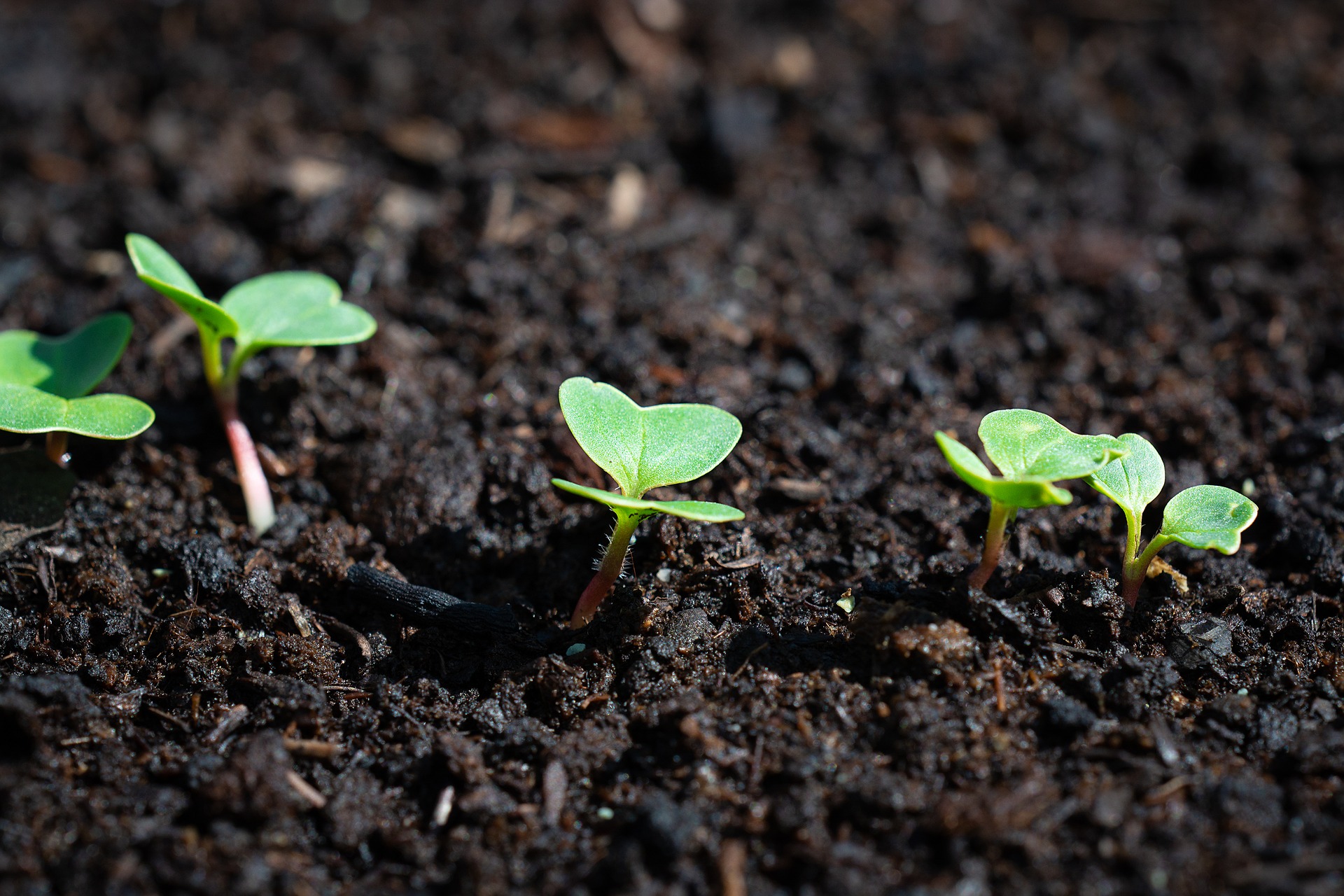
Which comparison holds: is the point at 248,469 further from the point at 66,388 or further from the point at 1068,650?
the point at 1068,650

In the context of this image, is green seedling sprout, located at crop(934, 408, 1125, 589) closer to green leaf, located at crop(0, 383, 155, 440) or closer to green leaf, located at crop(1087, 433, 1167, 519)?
green leaf, located at crop(1087, 433, 1167, 519)

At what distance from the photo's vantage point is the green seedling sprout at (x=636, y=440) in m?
1.71

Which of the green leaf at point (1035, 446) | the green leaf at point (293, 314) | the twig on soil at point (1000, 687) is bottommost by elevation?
the twig on soil at point (1000, 687)

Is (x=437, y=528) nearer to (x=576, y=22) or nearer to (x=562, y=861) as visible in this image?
(x=562, y=861)

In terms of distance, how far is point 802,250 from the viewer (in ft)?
9.91

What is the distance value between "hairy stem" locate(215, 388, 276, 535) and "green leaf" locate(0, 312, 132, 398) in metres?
0.24

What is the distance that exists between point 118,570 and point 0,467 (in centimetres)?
39

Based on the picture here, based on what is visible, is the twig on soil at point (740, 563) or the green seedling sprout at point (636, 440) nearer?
the green seedling sprout at point (636, 440)

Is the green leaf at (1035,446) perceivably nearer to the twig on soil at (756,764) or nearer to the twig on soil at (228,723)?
the twig on soil at (756,764)

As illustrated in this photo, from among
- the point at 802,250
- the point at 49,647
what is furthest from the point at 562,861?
the point at 802,250

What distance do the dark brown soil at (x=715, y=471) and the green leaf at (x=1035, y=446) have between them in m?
0.29

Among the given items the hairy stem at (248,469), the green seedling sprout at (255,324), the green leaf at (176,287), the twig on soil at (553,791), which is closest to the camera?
the twig on soil at (553,791)

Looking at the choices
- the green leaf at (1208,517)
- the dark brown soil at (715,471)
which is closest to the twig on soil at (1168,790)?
the dark brown soil at (715,471)

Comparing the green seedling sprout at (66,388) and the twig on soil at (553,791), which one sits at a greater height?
the green seedling sprout at (66,388)
